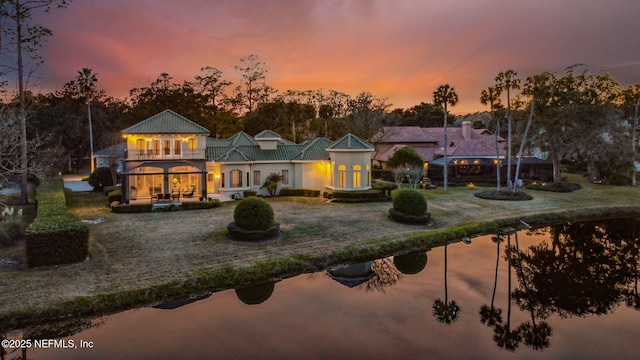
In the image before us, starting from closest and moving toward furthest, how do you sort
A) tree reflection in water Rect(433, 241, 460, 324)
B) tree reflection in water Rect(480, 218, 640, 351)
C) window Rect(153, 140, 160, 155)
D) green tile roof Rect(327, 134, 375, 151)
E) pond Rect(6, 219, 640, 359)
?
pond Rect(6, 219, 640, 359) → tree reflection in water Rect(480, 218, 640, 351) → tree reflection in water Rect(433, 241, 460, 324) → window Rect(153, 140, 160, 155) → green tile roof Rect(327, 134, 375, 151)

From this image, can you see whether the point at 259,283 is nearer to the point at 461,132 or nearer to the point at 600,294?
the point at 600,294

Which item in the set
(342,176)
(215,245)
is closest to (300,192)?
(342,176)

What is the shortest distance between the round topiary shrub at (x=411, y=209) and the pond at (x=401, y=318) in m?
4.48

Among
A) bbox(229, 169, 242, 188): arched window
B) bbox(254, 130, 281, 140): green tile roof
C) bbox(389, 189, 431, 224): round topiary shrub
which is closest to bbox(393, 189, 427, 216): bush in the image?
bbox(389, 189, 431, 224): round topiary shrub

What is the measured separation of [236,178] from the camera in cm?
2739

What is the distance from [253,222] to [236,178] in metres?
11.9

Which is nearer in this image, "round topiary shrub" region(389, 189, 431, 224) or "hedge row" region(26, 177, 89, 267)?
"hedge row" region(26, 177, 89, 267)

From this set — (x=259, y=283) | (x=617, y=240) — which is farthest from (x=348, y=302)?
(x=617, y=240)

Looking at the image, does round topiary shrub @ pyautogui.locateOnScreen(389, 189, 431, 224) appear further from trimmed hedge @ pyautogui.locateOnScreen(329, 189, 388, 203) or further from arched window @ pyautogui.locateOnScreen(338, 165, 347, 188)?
arched window @ pyautogui.locateOnScreen(338, 165, 347, 188)

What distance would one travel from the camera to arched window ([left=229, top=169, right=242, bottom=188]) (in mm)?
27250

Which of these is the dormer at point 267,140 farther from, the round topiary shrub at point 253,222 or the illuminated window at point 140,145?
the round topiary shrub at point 253,222

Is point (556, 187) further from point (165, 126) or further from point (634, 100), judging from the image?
point (165, 126)

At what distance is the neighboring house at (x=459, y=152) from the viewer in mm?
36719

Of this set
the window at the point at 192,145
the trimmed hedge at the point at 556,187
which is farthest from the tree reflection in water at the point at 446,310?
the trimmed hedge at the point at 556,187
